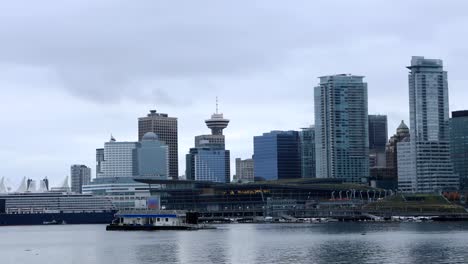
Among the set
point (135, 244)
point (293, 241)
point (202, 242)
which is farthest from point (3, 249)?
point (293, 241)

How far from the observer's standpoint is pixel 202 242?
16562 cm

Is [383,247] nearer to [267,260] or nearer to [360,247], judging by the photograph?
[360,247]

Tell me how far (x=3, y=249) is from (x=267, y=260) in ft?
193

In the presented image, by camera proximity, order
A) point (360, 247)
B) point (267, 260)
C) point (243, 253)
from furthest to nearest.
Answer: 1. point (360, 247)
2. point (243, 253)
3. point (267, 260)

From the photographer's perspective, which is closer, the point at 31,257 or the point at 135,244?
the point at 31,257

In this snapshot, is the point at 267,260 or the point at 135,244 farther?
the point at 135,244

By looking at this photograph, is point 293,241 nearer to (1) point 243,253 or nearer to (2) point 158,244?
(2) point 158,244

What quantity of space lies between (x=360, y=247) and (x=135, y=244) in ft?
122

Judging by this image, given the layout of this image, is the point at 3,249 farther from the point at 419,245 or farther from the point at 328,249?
the point at 419,245

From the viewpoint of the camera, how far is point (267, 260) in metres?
120

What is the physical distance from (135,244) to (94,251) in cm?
1427

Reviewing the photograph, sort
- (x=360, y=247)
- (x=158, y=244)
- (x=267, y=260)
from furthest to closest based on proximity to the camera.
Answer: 1. (x=158, y=244)
2. (x=360, y=247)
3. (x=267, y=260)

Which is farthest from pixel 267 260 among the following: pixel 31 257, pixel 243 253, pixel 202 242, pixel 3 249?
pixel 3 249

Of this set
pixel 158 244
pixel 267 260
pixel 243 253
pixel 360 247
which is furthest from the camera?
pixel 158 244
